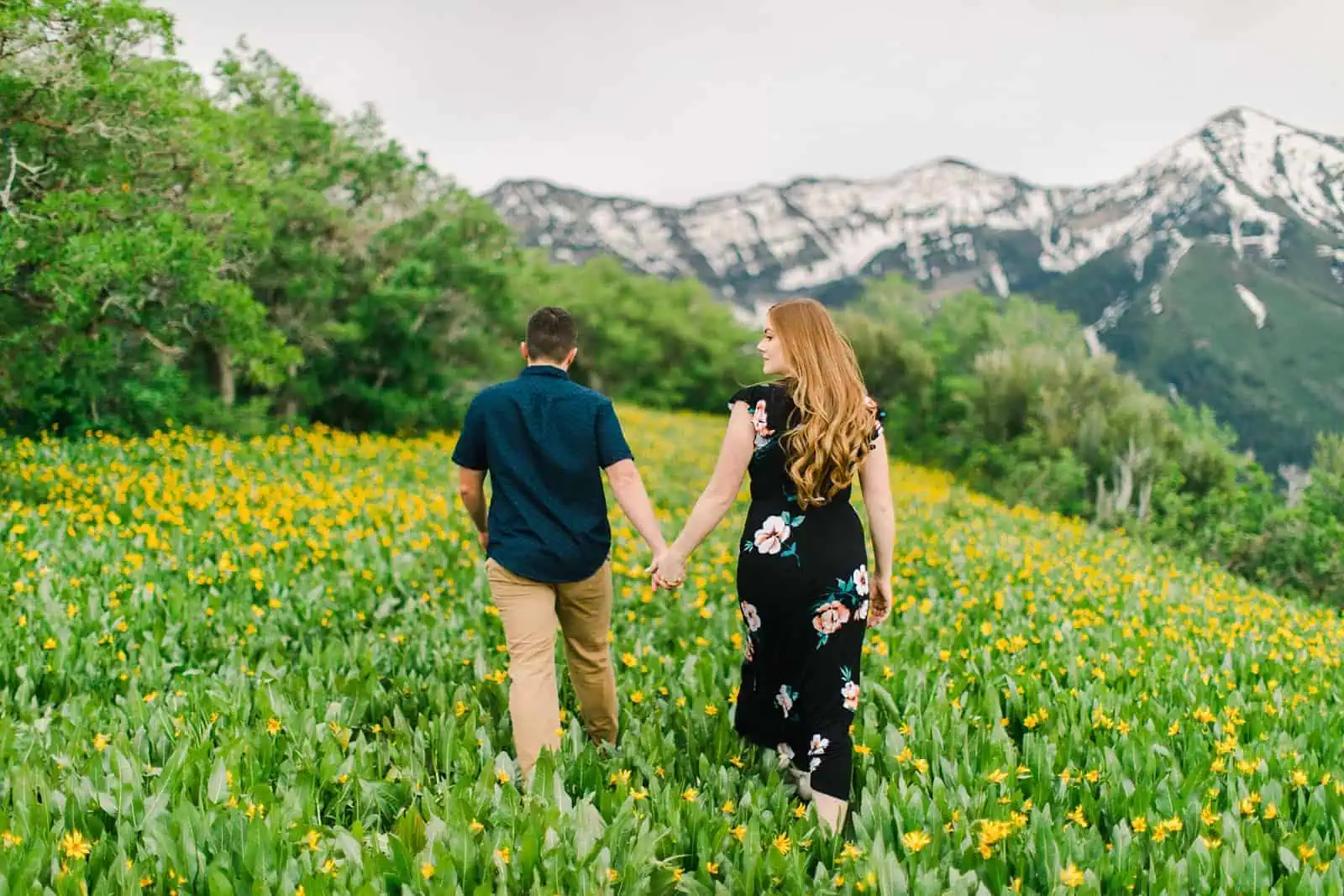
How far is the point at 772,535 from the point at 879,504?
0.48m

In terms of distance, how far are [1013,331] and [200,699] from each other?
3303cm

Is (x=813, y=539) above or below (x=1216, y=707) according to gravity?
above

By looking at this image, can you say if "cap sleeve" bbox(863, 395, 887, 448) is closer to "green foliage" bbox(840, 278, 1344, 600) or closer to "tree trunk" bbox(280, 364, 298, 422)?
"green foliage" bbox(840, 278, 1344, 600)

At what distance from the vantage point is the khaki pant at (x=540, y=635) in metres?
3.73

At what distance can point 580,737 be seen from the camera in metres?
4.14

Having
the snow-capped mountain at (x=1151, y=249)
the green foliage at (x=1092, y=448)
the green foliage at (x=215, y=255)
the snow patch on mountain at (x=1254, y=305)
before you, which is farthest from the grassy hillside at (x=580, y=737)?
the snow patch on mountain at (x=1254, y=305)

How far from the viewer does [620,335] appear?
46.4 meters

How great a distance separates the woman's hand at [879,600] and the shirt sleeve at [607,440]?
1.18 metres

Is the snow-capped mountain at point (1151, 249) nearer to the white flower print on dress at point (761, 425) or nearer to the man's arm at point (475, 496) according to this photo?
the man's arm at point (475, 496)

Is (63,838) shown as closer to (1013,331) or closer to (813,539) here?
(813,539)

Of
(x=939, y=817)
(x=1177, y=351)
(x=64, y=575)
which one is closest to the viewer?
(x=939, y=817)

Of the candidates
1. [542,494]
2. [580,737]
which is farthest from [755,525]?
[580,737]

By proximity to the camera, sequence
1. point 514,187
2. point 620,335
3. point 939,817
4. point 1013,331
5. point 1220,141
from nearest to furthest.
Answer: point 939,817
point 1013,331
point 620,335
point 1220,141
point 514,187

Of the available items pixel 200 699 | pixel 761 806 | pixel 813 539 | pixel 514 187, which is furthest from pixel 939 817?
pixel 514 187
